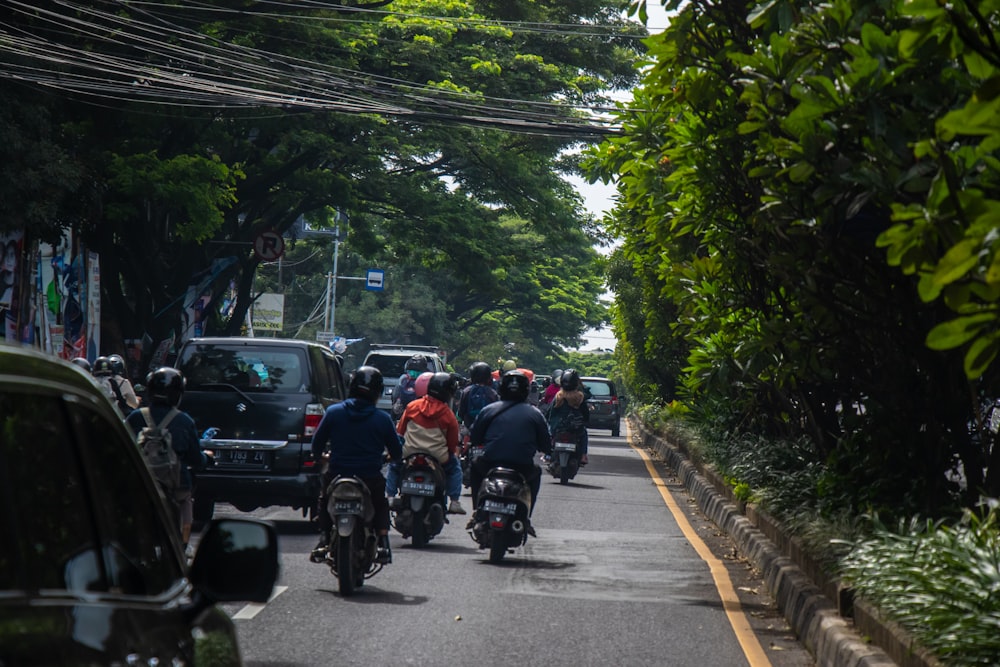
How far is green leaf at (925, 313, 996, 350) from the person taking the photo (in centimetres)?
343

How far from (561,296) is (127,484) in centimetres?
7162

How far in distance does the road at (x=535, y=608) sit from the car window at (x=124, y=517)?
4.68 m

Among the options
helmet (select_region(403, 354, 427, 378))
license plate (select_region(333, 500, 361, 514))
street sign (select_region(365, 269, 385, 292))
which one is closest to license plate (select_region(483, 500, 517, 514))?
license plate (select_region(333, 500, 361, 514))

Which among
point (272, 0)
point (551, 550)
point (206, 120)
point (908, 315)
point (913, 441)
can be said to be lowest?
point (551, 550)

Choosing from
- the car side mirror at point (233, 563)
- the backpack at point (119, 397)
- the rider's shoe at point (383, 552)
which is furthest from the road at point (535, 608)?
the car side mirror at point (233, 563)

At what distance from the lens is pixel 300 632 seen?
28.0ft

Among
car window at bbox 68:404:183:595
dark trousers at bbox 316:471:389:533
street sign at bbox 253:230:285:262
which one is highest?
street sign at bbox 253:230:285:262

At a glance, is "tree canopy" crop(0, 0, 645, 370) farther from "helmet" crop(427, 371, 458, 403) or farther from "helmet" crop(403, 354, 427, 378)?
"helmet" crop(427, 371, 458, 403)

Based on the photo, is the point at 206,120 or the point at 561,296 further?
the point at 561,296

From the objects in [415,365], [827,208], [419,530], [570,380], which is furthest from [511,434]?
Result: [570,380]

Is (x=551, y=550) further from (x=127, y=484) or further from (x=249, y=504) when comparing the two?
(x=127, y=484)

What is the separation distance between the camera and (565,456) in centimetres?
2175

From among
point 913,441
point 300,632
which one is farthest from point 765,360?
point 300,632

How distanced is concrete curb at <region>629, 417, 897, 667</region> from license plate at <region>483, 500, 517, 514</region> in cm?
211
